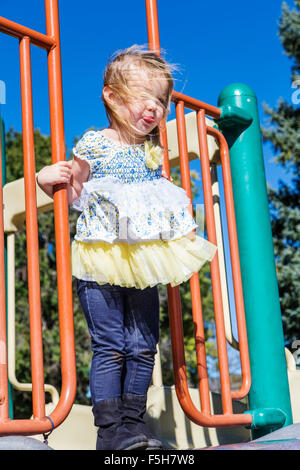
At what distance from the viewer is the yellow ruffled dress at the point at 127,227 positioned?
153cm

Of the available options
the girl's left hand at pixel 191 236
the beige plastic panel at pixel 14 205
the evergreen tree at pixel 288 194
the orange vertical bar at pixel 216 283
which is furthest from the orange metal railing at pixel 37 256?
the evergreen tree at pixel 288 194

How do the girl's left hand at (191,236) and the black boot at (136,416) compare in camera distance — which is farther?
the girl's left hand at (191,236)

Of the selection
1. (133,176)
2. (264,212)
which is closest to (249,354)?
(264,212)

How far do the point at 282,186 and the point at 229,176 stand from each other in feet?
28.4

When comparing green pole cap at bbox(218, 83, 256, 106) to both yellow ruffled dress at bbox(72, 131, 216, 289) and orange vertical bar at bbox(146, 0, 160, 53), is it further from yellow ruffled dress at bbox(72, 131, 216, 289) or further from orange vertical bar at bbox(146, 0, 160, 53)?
yellow ruffled dress at bbox(72, 131, 216, 289)

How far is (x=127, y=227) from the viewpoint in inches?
60.7

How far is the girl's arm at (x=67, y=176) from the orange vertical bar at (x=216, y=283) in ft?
1.46

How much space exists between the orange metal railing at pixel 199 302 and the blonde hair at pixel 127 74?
11 centimetres

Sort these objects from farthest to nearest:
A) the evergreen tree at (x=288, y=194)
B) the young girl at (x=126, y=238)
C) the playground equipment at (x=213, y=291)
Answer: the evergreen tree at (x=288, y=194), the young girl at (x=126, y=238), the playground equipment at (x=213, y=291)

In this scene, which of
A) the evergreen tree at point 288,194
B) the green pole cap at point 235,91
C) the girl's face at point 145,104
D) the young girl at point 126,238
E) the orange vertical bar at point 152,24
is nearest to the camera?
the young girl at point 126,238

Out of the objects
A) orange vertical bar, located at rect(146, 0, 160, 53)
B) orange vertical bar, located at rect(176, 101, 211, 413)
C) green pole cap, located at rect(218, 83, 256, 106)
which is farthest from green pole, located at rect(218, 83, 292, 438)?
orange vertical bar, located at rect(146, 0, 160, 53)

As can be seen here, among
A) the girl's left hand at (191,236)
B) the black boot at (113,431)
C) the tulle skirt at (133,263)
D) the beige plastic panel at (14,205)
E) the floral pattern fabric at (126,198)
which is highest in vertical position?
the beige plastic panel at (14,205)

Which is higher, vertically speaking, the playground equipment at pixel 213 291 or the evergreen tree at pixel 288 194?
the evergreen tree at pixel 288 194

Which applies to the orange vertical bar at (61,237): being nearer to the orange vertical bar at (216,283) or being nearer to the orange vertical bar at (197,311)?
the orange vertical bar at (197,311)
